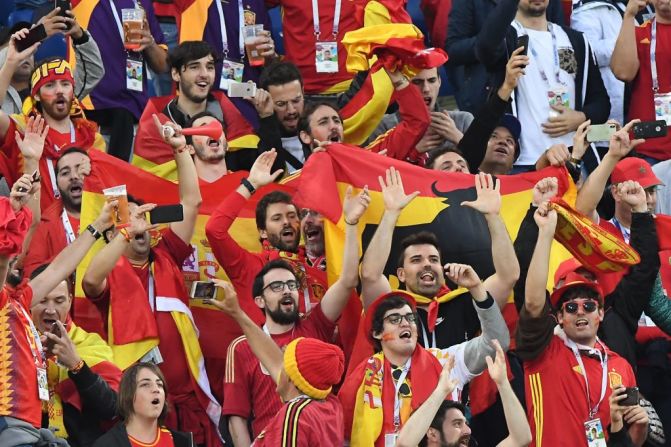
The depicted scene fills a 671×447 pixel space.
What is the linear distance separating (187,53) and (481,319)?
12.1ft

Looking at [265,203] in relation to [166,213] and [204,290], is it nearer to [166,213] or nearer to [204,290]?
[166,213]

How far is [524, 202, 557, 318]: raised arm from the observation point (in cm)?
1074

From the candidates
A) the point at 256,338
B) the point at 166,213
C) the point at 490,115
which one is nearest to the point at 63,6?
the point at 166,213

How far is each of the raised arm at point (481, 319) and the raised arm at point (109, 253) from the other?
1.93 m

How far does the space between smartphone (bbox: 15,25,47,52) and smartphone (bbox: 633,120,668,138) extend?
388 centimetres

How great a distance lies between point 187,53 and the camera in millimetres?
13125

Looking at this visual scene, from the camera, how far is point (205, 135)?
12.2m

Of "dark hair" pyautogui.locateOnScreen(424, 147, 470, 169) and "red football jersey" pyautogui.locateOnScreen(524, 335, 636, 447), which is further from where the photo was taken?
"dark hair" pyautogui.locateOnScreen(424, 147, 470, 169)

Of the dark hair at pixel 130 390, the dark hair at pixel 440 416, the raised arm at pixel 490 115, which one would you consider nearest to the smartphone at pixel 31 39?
the dark hair at pixel 130 390

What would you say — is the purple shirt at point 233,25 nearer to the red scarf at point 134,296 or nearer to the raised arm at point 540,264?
the red scarf at point 134,296

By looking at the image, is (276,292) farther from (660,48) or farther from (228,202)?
(660,48)

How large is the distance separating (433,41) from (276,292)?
16.7 ft

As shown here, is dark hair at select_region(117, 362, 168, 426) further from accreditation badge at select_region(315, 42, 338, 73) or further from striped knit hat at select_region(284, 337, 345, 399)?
accreditation badge at select_region(315, 42, 338, 73)

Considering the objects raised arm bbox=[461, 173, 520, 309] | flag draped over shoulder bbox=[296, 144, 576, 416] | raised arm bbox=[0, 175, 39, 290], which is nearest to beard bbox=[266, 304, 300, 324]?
flag draped over shoulder bbox=[296, 144, 576, 416]
